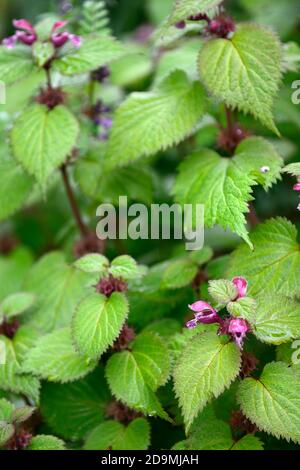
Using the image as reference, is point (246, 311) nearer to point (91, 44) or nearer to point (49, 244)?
point (91, 44)

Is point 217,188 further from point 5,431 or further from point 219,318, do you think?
point 5,431

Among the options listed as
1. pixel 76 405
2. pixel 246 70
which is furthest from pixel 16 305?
pixel 246 70

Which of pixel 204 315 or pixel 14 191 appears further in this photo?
pixel 14 191

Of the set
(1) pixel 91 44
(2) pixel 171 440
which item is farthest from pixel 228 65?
(2) pixel 171 440

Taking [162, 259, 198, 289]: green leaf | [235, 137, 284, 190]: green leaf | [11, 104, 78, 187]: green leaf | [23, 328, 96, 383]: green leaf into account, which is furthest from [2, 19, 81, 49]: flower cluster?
[23, 328, 96, 383]: green leaf

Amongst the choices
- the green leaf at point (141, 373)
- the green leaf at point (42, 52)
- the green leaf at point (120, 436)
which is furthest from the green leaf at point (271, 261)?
the green leaf at point (42, 52)

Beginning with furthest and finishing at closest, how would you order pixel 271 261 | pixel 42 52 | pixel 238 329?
1. pixel 42 52
2. pixel 271 261
3. pixel 238 329

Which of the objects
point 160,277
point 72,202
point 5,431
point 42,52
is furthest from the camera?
point 72,202
